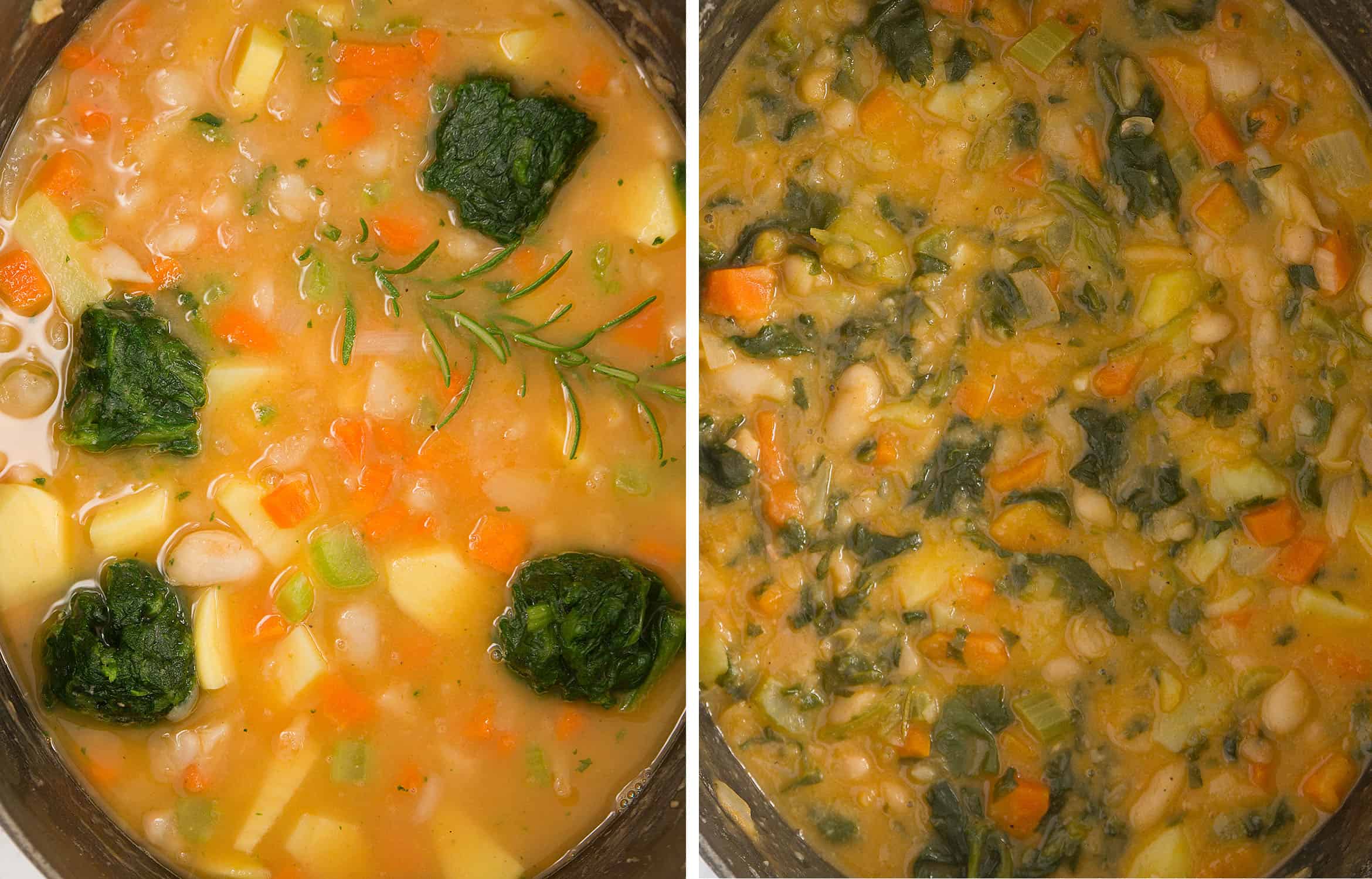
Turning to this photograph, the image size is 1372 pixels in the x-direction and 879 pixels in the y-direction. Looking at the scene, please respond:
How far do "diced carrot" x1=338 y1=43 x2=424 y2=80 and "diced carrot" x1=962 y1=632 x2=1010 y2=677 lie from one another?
146cm

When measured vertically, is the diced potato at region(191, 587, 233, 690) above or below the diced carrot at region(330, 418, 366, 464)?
below

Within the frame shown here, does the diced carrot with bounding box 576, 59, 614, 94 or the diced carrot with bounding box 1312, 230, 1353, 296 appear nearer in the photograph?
the diced carrot with bounding box 1312, 230, 1353, 296

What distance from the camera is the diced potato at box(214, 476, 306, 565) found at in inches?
76.2

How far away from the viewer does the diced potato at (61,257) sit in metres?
1.94

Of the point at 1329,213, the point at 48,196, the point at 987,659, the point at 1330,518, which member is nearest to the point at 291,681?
the point at 48,196

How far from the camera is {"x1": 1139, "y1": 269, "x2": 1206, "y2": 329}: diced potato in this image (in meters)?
1.91

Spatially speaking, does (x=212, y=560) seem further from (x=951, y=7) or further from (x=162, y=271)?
(x=951, y=7)

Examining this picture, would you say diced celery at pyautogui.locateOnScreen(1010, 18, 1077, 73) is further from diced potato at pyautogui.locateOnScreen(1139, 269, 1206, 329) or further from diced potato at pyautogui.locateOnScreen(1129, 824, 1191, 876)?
diced potato at pyautogui.locateOnScreen(1129, 824, 1191, 876)

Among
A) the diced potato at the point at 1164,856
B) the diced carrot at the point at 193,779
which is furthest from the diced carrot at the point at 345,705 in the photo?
the diced potato at the point at 1164,856

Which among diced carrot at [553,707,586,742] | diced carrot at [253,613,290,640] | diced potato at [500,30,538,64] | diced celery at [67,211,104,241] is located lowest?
diced carrot at [553,707,586,742]

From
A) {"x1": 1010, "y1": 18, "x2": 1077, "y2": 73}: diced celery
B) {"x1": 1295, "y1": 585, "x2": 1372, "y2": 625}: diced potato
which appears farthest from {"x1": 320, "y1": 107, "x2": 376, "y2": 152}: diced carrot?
{"x1": 1295, "y1": 585, "x2": 1372, "y2": 625}: diced potato

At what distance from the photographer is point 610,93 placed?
207 centimetres

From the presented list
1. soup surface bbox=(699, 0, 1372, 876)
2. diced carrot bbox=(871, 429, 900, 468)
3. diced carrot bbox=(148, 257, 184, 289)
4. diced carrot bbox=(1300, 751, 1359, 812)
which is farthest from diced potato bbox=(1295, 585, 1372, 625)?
diced carrot bbox=(148, 257, 184, 289)

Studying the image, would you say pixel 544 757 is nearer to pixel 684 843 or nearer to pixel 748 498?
pixel 684 843
